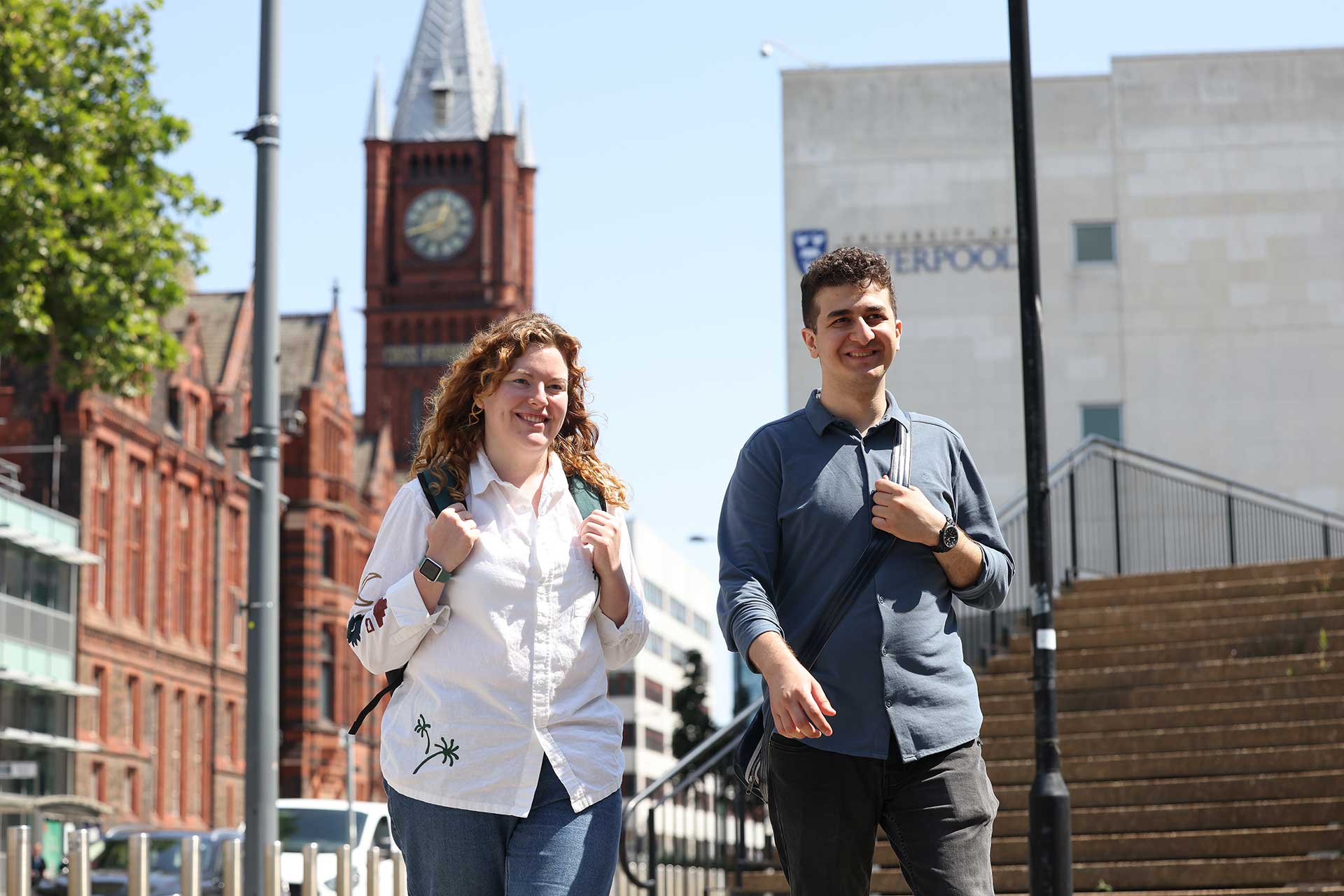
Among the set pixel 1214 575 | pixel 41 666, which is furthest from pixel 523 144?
pixel 1214 575

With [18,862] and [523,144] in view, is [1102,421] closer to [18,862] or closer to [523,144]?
[18,862]

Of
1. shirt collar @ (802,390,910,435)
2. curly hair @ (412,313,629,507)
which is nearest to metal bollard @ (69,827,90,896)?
curly hair @ (412,313,629,507)

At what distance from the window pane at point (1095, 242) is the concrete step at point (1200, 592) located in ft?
52.4

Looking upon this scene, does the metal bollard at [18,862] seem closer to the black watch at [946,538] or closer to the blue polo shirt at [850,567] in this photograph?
the blue polo shirt at [850,567]

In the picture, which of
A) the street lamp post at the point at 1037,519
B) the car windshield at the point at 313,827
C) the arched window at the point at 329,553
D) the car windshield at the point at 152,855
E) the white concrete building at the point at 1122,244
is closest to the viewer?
the street lamp post at the point at 1037,519

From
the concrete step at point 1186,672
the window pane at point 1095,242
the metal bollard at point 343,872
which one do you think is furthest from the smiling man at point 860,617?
the window pane at point 1095,242

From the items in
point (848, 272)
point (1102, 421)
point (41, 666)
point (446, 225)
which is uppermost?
point (446, 225)

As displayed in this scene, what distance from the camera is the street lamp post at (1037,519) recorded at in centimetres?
891

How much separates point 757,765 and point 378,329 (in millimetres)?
109060

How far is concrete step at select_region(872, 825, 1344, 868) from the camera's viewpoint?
10.6 metres

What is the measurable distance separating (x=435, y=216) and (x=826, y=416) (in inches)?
4348

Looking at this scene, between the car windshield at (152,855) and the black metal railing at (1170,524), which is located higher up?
the black metal railing at (1170,524)

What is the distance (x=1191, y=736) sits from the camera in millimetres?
12109

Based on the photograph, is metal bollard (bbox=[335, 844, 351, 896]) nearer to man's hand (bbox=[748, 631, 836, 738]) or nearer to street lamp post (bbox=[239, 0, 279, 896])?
street lamp post (bbox=[239, 0, 279, 896])
